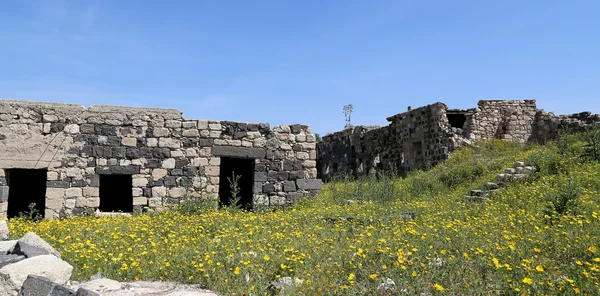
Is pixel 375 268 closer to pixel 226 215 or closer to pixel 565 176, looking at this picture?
pixel 226 215

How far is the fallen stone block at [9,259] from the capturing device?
5.10m

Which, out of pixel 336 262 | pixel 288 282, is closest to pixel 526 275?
pixel 336 262

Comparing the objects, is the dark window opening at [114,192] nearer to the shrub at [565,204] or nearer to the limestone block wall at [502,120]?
the shrub at [565,204]

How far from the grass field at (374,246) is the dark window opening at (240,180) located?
227 cm

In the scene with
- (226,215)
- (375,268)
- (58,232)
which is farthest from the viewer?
(226,215)

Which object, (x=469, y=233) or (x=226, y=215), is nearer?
(x=469, y=233)

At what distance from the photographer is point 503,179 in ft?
40.7

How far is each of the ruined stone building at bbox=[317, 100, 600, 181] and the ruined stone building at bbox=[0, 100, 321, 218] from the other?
308 inches

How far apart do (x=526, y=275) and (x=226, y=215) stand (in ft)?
21.2

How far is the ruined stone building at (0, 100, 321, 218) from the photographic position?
11.0 meters

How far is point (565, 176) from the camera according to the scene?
1120 cm

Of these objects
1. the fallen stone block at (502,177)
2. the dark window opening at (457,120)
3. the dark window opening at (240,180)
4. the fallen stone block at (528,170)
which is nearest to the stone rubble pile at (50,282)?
the dark window opening at (240,180)

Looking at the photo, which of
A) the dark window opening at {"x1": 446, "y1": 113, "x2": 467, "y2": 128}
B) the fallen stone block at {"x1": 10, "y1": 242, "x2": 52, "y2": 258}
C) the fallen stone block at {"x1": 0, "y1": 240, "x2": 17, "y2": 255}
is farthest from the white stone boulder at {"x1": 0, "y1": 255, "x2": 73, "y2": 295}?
the dark window opening at {"x1": 446, "y1": 113, "x2": 467, "y2": 128}

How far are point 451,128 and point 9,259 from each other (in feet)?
54.4
